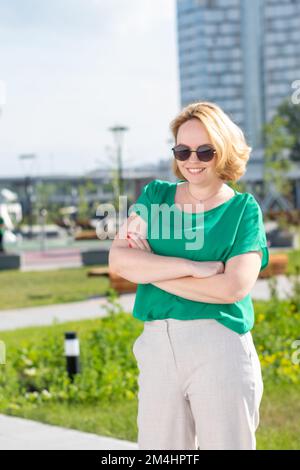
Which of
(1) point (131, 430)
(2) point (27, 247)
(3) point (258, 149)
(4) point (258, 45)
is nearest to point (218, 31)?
(4) point (258, 45)

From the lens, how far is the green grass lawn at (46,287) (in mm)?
16938

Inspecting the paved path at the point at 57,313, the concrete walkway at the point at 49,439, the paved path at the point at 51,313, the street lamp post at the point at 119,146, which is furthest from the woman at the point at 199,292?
the street lamp post at the point at 119,146

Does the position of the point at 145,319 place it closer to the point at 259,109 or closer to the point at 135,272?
the point at 135,272

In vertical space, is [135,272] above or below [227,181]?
below

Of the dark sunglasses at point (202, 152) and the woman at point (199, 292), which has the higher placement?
the dark sunglasses at point (202, 152)

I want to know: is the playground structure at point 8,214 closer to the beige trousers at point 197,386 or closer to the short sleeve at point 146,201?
the short sleeve at point 146,201

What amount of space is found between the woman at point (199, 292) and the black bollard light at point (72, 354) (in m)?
4.89

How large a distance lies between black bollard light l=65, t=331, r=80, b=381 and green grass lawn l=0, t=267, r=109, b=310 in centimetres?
760

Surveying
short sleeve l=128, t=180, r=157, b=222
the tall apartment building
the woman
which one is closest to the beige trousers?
the woman

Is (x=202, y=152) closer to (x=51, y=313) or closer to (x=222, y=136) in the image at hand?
(x=222, y=136)

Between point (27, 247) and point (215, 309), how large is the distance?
3707 centimetres

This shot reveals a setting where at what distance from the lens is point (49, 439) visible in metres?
6.64

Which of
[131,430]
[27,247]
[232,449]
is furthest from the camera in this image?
[27,247]

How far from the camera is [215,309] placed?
3373 mm
